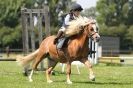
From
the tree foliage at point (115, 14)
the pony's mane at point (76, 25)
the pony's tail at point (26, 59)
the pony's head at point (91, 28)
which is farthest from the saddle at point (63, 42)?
the tree foliage at point (115, 14)

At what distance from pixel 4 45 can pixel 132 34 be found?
21.9 meters

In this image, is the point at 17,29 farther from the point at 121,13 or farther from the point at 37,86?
the point at 37,86

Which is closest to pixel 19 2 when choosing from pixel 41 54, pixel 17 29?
pixel 17 29

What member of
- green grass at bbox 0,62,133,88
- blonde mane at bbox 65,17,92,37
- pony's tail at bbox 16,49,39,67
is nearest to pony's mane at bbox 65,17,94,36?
blonde mane at bbox 65,17,92,37

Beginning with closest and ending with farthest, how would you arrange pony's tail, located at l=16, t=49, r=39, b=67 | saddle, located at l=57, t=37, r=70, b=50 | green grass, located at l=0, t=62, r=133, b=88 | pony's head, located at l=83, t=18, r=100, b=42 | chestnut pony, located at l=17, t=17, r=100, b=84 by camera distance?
green grass, located at l=0, t=62, r=133, b=88 < pony's head, located at l=83, t=18, r=100, b=42 < chestnut pony, located at l=17, t=17, r=100, b=84 < saddle, located at l=57, t=37, r=70, b=50 < pony's tail, located at l=16, t=49, r=39, b=67

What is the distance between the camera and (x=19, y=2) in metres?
70.8

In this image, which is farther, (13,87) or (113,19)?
(113,19)

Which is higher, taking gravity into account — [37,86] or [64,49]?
[64,49]

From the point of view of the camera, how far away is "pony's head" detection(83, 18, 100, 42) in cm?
1268

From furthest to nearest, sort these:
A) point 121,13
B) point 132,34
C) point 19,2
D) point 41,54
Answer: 1. point 121,13
2. point 132,34
3. point 19,2
4. point 41,54

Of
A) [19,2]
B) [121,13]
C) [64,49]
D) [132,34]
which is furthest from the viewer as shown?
[121,13]

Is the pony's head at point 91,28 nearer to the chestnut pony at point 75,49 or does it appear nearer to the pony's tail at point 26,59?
the chestnut pony at point 75,49

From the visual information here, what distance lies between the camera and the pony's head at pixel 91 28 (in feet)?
41.6

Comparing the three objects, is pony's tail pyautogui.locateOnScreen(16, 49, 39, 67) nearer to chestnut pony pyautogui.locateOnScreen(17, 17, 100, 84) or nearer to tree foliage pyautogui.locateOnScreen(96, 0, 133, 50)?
chestnut pony pyautogui.locateOnScreen(17, 17, 100, 84)
